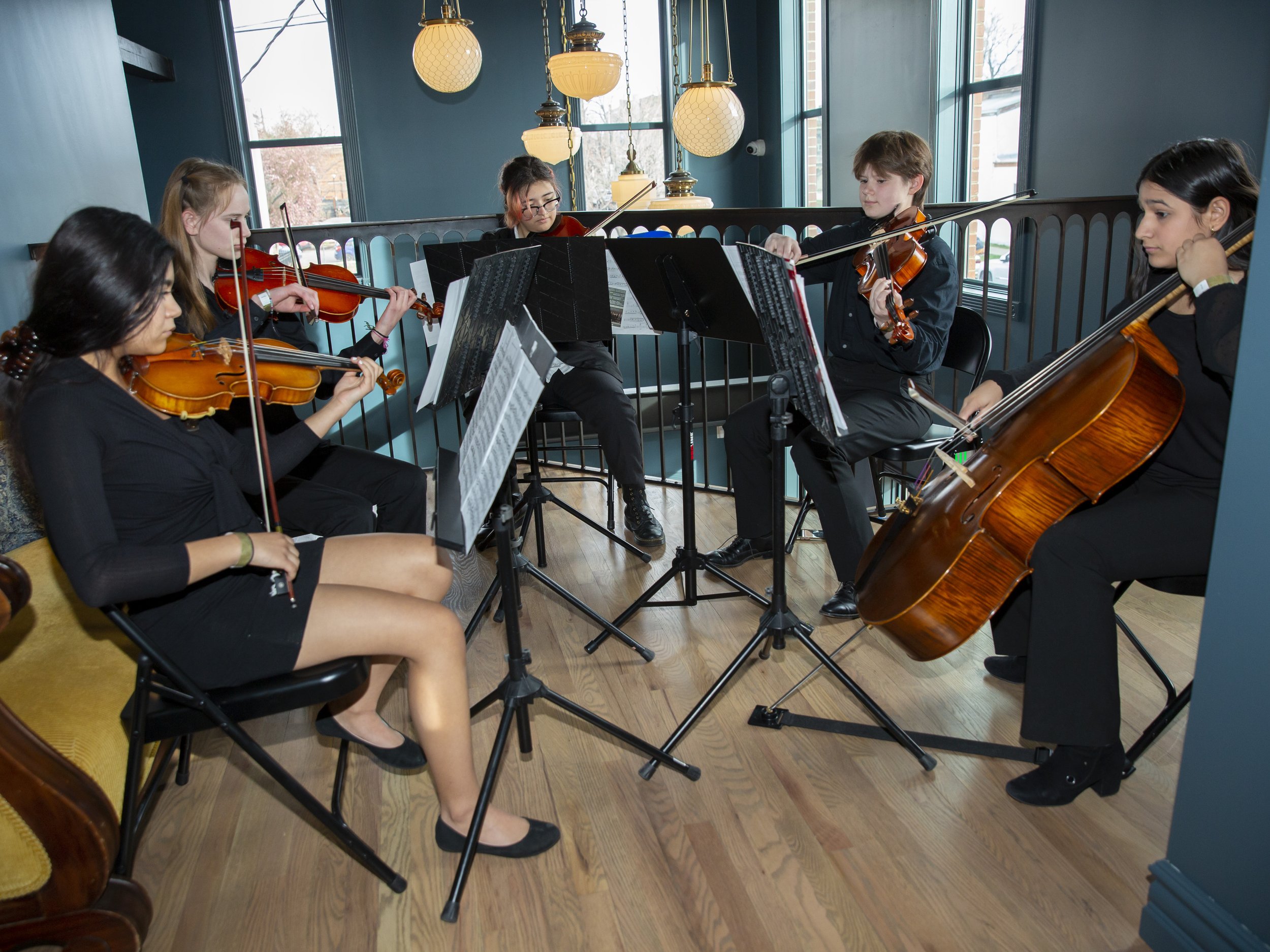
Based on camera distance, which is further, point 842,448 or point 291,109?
point 291,109

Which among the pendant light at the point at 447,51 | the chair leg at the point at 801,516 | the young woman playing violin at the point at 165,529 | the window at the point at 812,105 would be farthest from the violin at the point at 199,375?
the window at the point at 812,105

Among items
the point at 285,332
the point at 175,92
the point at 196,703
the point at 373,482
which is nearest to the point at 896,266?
the point at 373,482

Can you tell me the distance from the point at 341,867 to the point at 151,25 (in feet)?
21.5

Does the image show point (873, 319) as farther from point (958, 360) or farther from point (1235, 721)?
point (1235, 721)

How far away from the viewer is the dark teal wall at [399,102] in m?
6.24

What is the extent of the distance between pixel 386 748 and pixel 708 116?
259 cm

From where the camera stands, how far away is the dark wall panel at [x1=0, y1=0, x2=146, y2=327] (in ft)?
8.47

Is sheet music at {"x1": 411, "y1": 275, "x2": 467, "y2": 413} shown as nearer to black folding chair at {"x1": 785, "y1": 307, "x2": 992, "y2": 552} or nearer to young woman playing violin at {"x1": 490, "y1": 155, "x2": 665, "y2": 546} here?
young woman playing violin at {"x1": 490, "y1": 155, "x2": 665, "y2": 546}

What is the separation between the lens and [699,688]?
6.70 feet

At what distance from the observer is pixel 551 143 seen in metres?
3.59

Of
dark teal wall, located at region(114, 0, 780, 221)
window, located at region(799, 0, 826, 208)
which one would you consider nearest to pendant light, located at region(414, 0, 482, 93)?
dark teal wall, located at region(114, 0, 780, 221)

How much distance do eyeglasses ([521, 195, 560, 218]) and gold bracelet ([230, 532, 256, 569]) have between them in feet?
5.88

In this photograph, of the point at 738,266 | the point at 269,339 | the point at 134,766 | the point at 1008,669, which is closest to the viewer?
the point at 134,766

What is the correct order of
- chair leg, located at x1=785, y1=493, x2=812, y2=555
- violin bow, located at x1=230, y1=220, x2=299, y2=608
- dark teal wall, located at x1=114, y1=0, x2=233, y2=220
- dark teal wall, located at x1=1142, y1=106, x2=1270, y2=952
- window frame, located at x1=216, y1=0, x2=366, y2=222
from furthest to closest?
1. window frame, located at x1=216, y1=0, x2=366, y2=222
2. dark teal wall, located at x1=114, y1=0, x2=233, y2=220
3. chair leg, located at x1=785, y1=493, x2=812, y2=555
4. violin bow, located at x1=230, y1=220, x2=299, y2=608
5. dark teal wall, located at x1=1142, y1=106, x2=1270, y2=952
